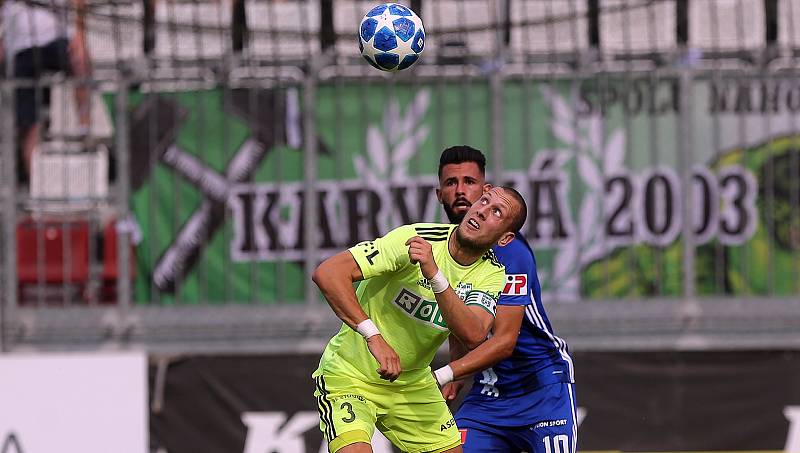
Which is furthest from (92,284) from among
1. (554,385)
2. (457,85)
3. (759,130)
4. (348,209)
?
(759,130)

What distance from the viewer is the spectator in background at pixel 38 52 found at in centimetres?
1066

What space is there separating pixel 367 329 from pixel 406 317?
0.47 metres

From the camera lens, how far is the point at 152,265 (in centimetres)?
1059

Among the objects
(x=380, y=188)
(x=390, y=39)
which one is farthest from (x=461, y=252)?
(x=380, y=188)

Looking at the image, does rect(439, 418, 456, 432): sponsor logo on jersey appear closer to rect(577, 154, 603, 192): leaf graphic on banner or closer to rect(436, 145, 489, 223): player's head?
rect(436, 145, 489, 223): player's head

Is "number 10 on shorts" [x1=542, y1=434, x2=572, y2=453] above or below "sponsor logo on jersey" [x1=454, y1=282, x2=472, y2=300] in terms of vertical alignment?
below

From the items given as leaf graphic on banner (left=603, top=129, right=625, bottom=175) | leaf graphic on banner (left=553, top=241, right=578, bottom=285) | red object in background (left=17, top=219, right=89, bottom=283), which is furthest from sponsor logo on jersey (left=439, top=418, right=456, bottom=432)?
red object in background (left=17, top=219, right=89, bottom=283)

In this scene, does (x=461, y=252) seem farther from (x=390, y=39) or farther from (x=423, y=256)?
(x=390, y=39)

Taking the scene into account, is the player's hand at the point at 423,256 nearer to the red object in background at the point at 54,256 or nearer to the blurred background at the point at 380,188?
the blurred background at the point at 380,188

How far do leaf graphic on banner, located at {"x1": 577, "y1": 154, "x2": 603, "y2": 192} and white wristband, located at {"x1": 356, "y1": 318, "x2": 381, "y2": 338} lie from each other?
405cm

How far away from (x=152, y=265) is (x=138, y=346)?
62cm

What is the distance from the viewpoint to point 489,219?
6.91 m

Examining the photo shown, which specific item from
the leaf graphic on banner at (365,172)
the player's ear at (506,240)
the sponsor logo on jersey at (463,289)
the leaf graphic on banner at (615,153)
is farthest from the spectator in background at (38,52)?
the sponsor logo on jersey at (463,289)

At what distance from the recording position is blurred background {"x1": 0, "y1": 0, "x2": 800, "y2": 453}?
34.4 ft
